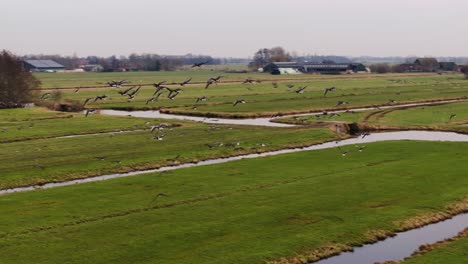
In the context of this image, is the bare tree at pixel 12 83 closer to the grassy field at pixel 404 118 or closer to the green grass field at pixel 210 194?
the green grass field at pixel 210 194

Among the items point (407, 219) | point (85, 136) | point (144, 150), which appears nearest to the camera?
point (407, 219)

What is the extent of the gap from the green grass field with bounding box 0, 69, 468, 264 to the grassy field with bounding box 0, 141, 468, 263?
7 centimetres

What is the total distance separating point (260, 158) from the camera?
172ft

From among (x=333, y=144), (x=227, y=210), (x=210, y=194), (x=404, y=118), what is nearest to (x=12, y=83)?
(x=333, y=144)

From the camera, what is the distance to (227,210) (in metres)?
35.1

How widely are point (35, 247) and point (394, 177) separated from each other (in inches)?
1024

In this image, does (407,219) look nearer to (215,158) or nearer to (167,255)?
(167,255)

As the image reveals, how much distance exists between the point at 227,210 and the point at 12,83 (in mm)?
73594

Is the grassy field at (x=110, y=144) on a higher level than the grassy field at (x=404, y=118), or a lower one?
lower

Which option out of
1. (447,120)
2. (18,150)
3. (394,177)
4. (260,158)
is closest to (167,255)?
(394,177)

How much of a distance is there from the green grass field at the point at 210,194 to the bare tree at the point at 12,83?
83.5 feet

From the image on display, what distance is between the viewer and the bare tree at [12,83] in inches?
3826

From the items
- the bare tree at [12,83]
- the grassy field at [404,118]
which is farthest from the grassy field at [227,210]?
the bare tree at [12,83]

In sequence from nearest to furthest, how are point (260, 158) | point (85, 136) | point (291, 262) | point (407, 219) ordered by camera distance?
point (291, 262)
point (407, 219)
point (260, 158)
point (85, 136)
